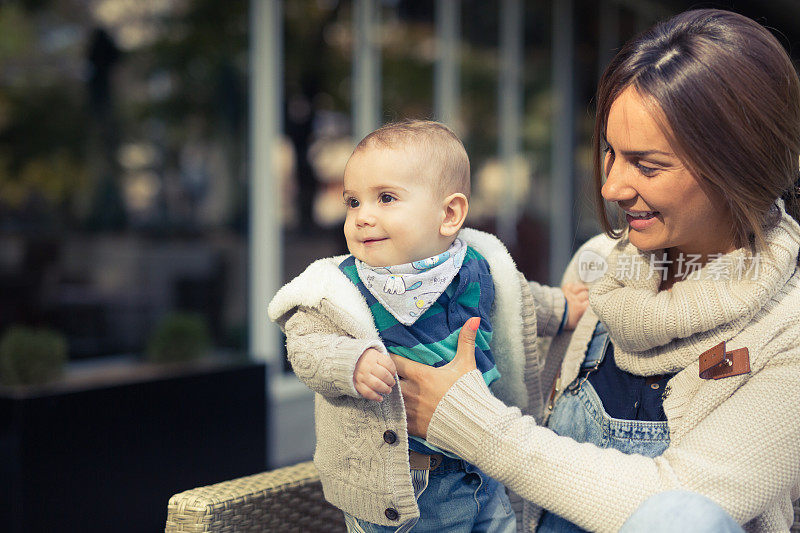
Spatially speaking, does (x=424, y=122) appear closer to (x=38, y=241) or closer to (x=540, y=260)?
(x=38, y=241)

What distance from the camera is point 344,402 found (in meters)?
1.39

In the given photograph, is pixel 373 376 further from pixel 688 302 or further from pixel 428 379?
pixel 688 302

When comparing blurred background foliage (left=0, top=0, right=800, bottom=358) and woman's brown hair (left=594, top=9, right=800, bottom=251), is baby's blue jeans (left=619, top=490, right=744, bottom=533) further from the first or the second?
blurred background foliage (left=0, top=0, right=800, bottom=358)

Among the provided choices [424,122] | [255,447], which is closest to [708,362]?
[424,122]

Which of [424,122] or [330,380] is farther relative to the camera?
[424,122]

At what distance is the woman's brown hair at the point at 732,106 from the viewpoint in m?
1.21

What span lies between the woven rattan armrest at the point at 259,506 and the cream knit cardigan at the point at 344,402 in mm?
169

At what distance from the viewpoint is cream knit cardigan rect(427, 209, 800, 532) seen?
115 cm

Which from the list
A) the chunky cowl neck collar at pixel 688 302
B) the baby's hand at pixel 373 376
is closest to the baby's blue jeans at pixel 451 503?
the baby's hand at pixel 373 376

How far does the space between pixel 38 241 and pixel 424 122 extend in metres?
3.55

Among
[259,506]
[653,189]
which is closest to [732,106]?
[653,189]

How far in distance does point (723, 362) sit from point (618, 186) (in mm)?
336

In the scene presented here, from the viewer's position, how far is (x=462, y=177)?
5.03 feet

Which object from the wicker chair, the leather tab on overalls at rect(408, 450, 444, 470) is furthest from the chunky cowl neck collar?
the wicker chair
